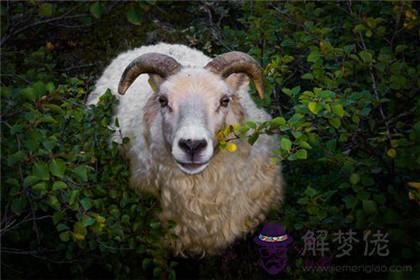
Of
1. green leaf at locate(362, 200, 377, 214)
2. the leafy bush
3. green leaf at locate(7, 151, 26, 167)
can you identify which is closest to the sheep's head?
the leafy bush

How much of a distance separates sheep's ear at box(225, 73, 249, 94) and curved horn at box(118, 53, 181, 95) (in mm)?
414

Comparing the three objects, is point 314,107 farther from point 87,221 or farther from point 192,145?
point 87,221

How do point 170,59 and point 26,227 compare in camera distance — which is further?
point 170,59

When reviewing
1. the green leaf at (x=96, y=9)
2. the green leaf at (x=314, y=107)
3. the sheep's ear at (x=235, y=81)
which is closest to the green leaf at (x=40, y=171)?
the green leaf at (x=96, y=9)

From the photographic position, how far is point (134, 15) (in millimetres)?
2217

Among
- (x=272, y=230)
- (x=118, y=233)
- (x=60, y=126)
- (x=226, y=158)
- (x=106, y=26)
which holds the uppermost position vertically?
(x=106, y=26)

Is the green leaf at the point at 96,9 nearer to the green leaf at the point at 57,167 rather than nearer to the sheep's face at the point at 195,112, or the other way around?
the green leaf at the point at 57,167

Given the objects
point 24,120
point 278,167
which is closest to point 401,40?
point 278,167

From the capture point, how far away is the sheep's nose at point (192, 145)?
10.1 ft

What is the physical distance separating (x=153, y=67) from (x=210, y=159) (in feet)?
2.82

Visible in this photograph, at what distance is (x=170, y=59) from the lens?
12.4ft

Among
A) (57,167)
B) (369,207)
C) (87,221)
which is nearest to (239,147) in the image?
(369,207)

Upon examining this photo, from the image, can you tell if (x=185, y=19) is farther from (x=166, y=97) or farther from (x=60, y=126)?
(x=60, y=126)

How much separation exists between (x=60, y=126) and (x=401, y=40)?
289 cm
